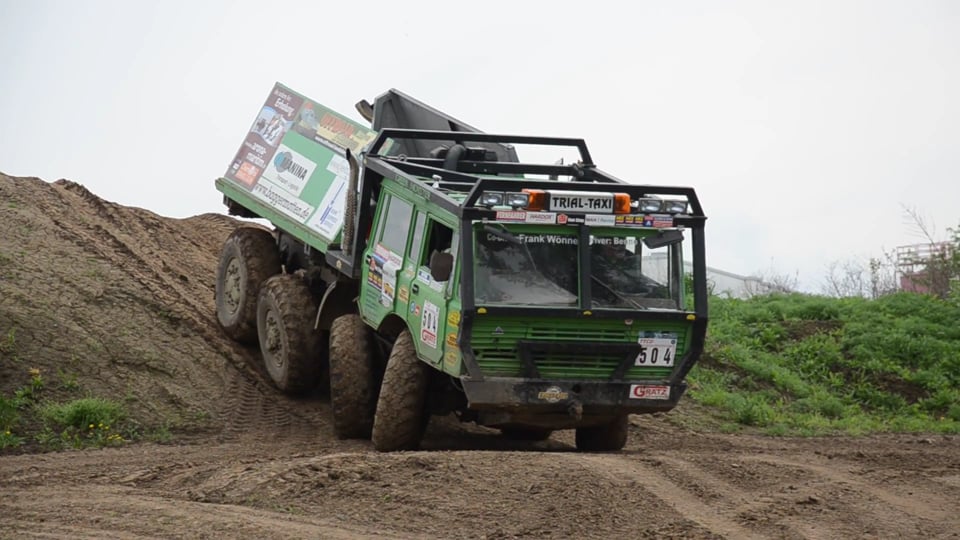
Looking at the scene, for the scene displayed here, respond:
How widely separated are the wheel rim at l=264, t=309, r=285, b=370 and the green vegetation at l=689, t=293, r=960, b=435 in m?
5.28

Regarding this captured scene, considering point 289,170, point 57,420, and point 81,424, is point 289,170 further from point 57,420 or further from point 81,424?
point 57,420

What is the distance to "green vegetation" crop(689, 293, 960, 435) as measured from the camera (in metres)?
17.0

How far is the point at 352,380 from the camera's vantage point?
1343cm

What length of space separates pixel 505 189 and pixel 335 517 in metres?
3.67

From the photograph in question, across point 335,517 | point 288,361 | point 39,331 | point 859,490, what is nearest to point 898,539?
point 859,490

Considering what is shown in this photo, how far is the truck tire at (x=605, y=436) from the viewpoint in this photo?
13344 millimetres

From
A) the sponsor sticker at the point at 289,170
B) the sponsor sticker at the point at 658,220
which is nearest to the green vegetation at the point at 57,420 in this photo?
the sponsor sticker at the point at 289,170

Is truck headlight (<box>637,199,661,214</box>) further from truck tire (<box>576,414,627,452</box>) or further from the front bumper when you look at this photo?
truck tire (<box>576,414,627,452</box>)

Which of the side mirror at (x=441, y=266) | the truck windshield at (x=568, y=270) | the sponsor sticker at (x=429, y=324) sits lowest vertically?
the sponsor sticker at (x=429, y=324)

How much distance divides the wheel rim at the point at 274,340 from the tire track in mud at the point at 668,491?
15.3 feet

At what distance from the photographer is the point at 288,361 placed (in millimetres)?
15148

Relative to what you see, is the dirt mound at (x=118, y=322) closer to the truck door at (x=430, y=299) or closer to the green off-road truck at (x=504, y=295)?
the green off-road truck at (x=504, y=295)

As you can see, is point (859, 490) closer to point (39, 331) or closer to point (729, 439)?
point (729, 439)

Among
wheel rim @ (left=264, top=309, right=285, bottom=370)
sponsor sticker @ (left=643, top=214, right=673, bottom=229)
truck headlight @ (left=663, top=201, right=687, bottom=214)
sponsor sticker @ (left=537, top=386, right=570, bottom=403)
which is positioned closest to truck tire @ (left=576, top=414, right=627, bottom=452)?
sponsor sticker @ (left=537, top=386, right=570, bottom=403)
